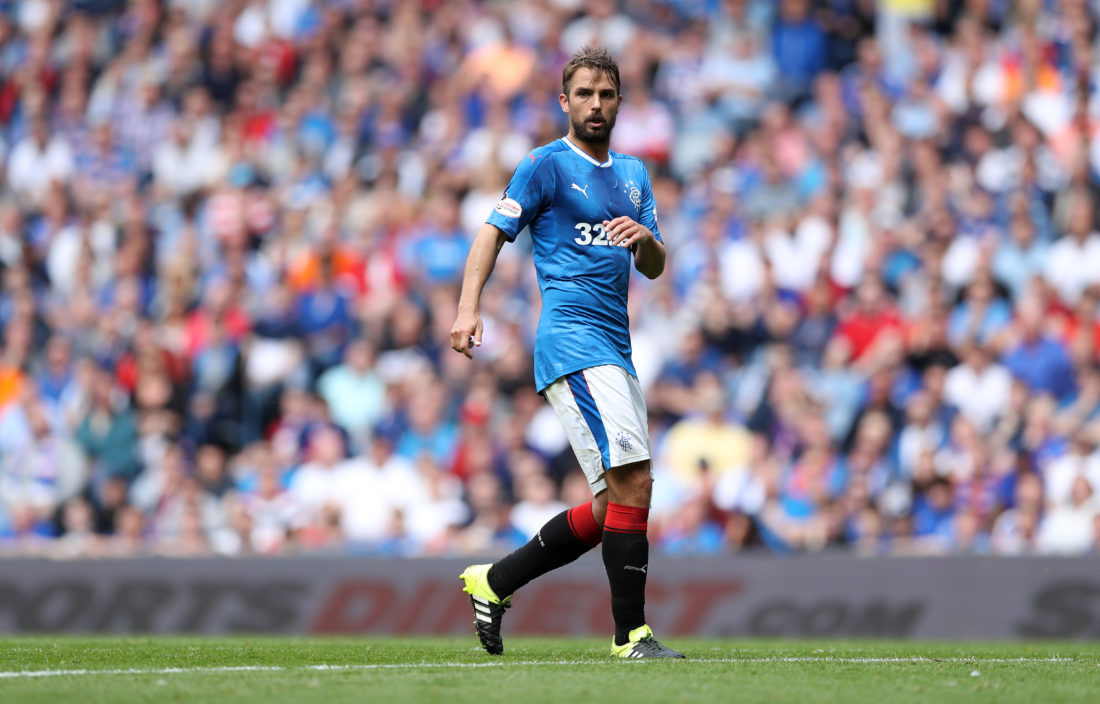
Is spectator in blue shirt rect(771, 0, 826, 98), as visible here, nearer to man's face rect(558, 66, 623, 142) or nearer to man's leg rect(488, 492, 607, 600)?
man's face rect(558, 66, 623, 142)

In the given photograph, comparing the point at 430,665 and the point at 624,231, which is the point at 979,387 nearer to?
the point at 624,231

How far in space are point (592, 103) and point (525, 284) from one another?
24.6 ft

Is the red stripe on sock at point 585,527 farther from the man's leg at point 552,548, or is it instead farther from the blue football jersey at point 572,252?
the blue football jersey at point 572,252

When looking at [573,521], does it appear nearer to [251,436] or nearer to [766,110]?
[251,436]

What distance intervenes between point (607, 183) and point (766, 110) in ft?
29.4

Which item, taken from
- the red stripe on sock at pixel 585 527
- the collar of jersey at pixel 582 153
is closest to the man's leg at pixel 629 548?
the red stripe on sock at pixel 585 527

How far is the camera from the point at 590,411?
620cm

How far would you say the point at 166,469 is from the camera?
13.0 m

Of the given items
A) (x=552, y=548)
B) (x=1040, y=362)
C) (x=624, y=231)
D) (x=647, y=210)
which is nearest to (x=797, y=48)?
(x=1040, y=362)

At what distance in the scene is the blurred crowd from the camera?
12.1 meters

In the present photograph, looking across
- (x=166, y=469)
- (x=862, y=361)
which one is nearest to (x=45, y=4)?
(x=166, y=469)

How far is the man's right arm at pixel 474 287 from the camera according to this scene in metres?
5.98

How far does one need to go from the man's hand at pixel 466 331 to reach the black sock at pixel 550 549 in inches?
37.6

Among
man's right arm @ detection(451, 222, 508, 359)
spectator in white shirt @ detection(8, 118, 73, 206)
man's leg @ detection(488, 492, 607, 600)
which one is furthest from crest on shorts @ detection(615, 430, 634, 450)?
spectator in white shirt @ detection(8, 118, 73, 206)
